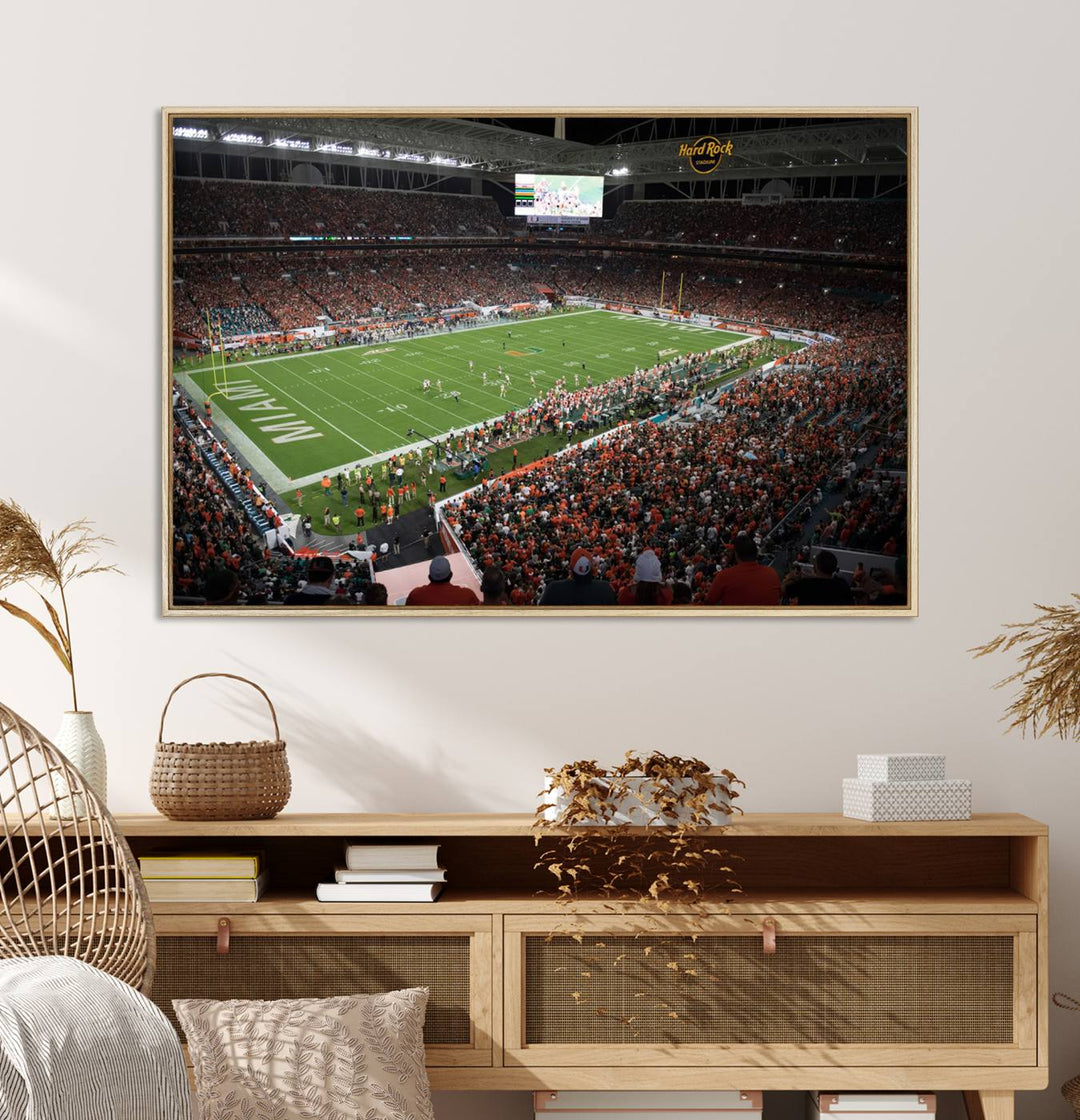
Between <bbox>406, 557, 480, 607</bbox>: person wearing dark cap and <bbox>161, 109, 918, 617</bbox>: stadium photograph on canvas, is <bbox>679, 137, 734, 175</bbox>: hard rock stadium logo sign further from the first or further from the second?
<bbox>406, 557, 480, 607</bbox>: person wearing dark cap

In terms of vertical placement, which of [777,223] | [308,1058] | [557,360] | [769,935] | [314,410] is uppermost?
[777,223]

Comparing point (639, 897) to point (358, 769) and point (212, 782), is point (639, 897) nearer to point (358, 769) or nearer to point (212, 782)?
point (358, 769)

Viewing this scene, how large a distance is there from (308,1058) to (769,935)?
963 mm

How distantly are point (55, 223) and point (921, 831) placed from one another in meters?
2.49

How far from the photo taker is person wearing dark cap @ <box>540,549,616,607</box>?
9.77 ft

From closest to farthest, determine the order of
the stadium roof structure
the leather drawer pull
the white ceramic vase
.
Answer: the leather drawer pull → the white ceramic vase → the stadium roof structure

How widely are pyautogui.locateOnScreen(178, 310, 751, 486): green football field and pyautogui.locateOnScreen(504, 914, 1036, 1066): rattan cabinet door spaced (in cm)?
122

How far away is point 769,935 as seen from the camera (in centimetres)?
254

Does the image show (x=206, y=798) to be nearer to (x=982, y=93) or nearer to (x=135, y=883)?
(x=135, y=883)

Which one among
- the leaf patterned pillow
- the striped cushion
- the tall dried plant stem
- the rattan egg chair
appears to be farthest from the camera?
the tall dried plant stem

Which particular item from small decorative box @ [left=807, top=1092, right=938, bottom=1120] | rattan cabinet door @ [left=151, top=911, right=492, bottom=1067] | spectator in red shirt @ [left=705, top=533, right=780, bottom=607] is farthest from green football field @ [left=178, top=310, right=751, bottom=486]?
small decorative box @ [left=807, top=1092, right=938, bottom=1120]

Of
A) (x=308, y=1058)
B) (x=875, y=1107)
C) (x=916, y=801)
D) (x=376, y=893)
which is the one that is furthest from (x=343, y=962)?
(x=916, y=801)

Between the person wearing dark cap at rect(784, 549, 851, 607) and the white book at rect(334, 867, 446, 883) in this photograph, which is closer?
the white book at rect(334, 867, 446, 883)

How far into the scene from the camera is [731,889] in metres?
2.79
